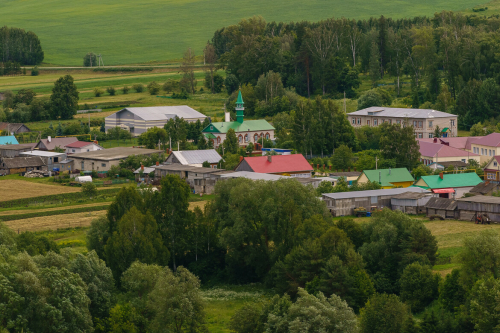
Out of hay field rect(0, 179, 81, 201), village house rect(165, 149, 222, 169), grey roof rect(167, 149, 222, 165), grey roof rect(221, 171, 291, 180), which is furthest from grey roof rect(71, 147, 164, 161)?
grey roof rect(221, 171, 291, 180)

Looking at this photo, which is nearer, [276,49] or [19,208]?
[19,208]

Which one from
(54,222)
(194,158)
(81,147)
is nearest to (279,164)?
(194,158)

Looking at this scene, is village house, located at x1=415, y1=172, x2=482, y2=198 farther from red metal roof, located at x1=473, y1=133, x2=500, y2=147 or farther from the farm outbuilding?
red metal roof, located at x1=473, y1=133, x2=500, y2=147

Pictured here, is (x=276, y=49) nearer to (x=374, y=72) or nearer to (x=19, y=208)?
(x=374, y=72)

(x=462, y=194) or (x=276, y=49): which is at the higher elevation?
(x=276, y=49)

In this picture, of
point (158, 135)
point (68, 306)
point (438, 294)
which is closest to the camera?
point (68, 306)

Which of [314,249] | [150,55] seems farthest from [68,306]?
[150,55]
